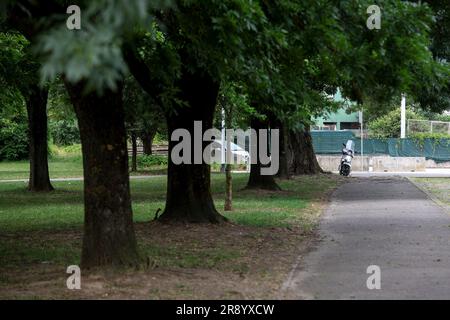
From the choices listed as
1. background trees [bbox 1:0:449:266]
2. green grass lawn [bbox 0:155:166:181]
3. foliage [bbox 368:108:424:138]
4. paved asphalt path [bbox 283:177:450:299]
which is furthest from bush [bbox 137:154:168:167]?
background trees [bbox 1:0:449:266]

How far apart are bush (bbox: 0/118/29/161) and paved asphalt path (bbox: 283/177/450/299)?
37375 millimetres

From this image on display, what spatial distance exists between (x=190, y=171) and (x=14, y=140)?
138 ft

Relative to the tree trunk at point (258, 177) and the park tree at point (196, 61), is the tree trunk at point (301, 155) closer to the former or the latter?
the tree trunk at point (258, 177)

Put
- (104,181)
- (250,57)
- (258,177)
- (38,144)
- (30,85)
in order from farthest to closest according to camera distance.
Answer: (38,144), (258,177), (30,85), (250,57), (104,181)

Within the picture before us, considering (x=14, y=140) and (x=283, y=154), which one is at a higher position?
(x=14, y=140)

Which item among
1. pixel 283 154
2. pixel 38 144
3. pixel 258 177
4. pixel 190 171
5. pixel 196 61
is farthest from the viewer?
pixel 283 154

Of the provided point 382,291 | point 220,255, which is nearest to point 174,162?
point 220,255

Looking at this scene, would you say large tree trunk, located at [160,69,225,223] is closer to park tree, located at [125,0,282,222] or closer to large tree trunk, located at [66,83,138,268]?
park tree, located at [125,0,282,222]

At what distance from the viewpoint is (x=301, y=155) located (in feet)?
111

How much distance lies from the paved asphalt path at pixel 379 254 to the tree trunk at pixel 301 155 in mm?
13978

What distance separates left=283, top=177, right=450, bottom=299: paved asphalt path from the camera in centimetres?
830

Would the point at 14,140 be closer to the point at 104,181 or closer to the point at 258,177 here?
the point at 258,177

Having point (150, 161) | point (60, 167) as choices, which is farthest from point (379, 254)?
point (60, 167)

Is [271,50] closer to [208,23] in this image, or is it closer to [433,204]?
[208,23]
